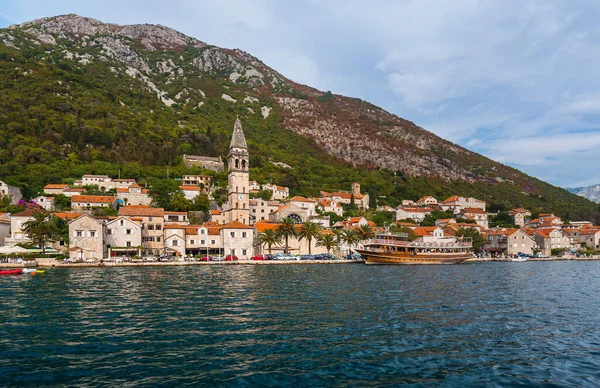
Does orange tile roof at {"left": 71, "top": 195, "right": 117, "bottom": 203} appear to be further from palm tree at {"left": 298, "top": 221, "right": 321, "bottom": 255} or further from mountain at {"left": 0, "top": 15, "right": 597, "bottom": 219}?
palm tree at {"left": 298, "top": 221, "right": 321, "bottom": 255}

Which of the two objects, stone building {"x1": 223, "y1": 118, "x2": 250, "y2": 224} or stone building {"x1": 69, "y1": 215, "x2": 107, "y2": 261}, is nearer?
stone building {"x1": 69, "y1": 215, "x2": 107, "y2": 261}

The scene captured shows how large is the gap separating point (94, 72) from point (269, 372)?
215574 mm

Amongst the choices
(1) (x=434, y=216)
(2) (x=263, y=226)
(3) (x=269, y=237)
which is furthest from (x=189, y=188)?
(1) (x=434, y=216)

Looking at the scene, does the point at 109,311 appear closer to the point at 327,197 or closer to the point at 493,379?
the point at 493,379

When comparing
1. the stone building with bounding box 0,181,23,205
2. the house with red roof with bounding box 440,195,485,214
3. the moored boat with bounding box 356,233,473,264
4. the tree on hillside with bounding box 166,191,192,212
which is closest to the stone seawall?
the moored boat with bounding box 356,233,473,264

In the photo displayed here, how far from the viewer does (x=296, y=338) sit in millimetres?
15578

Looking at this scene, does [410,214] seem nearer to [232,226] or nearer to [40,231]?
[232,226]

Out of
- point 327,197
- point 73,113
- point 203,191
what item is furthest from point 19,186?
point 327,197

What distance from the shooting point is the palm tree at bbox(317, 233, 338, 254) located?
238ft

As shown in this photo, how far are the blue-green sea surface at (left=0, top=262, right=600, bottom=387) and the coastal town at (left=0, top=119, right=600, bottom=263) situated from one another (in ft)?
Answer: 113

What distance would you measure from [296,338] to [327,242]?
57369 mm

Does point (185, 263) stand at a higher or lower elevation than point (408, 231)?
lower

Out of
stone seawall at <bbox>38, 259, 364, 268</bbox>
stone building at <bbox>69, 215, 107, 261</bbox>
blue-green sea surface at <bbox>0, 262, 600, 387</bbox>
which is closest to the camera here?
blue-green sea surface at <bbox>0, 262, 600, 387</bbox>

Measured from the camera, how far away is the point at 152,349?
1402cm
